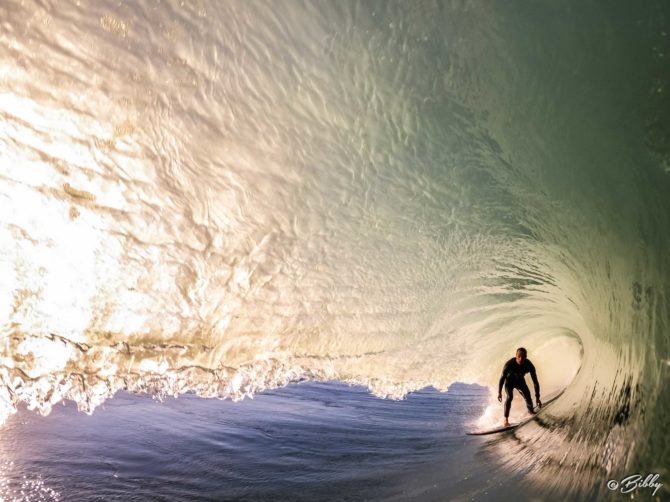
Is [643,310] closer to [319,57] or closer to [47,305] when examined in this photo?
[319,57]

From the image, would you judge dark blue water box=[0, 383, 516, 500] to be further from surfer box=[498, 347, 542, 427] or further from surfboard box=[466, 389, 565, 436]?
surfer box=[498, 347, 542, 427]

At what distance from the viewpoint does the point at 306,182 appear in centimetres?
365

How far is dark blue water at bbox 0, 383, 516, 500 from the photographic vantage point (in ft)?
14.7

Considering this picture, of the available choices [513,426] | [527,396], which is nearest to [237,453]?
[513,426]

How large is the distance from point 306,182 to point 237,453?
3254 mm

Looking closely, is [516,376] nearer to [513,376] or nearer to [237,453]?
[513,376]

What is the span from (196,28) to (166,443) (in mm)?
4568

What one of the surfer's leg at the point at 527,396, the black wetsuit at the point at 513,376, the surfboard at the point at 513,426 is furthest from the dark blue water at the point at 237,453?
the surfer's leg at the point at 527,396

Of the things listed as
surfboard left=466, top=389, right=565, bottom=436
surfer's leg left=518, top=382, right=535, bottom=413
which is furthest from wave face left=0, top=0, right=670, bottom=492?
surfer's leg left=518, top=382, right=535, bottom=413

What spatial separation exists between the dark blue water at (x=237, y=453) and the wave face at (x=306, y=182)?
39.5 inches

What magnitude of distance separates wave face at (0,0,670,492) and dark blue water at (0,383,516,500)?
39.5 inches

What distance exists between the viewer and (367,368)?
5484 millimetres

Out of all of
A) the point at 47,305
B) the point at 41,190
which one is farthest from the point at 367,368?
the point at 41,190

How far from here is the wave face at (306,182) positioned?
2812mm
